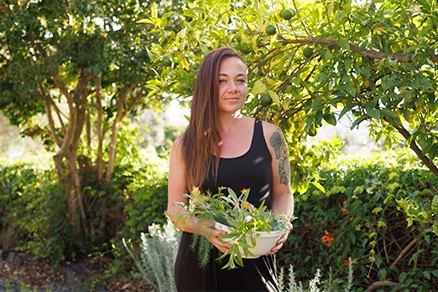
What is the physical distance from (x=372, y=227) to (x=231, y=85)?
1.69 meters

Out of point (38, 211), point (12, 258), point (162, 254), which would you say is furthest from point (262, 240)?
point (12, 258)

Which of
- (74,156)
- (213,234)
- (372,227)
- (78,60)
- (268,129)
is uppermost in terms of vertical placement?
(78,60)

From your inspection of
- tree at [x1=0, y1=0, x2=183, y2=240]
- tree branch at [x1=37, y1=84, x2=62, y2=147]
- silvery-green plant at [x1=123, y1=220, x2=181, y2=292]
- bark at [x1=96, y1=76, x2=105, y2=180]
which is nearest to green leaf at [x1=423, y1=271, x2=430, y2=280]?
silvery-green plant at [x1=123, y1=220, x2=181, y2=292]

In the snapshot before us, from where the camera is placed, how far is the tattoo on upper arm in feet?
5.74

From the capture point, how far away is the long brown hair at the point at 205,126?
5.55 ft

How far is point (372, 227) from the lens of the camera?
2.71 meters

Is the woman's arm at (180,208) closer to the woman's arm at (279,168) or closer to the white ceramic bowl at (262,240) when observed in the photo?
the white ceramic bowl at (262,240)

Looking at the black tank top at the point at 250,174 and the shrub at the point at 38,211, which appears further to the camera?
the shrub at the point at 38,211

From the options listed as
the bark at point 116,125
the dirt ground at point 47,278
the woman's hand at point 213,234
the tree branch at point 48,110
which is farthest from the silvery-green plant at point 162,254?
the tree branch at point 48,110

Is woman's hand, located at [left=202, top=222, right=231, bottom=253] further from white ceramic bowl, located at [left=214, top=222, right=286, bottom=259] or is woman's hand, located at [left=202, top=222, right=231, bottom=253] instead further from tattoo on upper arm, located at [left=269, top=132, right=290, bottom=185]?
tattoo on upper arm, located at [left=269, top=132, right=290, bottom=185]

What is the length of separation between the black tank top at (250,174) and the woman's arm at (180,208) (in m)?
0.12

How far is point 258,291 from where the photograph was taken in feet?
5.53

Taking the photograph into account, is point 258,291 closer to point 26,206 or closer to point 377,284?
point 377,284

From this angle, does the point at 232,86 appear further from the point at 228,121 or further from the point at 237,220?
the point at 237,220
